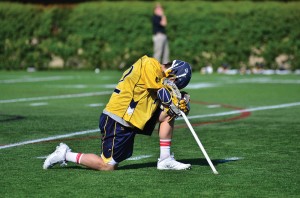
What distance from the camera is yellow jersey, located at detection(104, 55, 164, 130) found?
28.3ft

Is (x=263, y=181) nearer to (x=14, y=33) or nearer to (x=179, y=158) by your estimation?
(x=179, y=158)

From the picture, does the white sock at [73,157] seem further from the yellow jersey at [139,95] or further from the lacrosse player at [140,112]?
the yellow jersey at [139,95]

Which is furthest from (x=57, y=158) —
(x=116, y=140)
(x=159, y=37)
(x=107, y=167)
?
(x=159, y=37)

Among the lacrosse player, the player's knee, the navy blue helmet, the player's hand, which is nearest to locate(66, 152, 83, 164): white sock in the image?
the lacrosse player

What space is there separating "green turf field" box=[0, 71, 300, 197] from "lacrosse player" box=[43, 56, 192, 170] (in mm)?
155

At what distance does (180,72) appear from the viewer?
8688 millimetres

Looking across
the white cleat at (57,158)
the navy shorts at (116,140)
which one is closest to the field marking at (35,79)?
the white cleat at (57,158)

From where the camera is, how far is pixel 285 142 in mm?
11000

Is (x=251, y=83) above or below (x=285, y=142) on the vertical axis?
below

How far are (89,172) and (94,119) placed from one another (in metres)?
5.24

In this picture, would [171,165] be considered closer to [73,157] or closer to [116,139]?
[116,139]

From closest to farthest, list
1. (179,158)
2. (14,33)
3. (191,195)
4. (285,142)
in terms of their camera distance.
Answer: (191,195) → (179,158) → (285,142) → (14,33)

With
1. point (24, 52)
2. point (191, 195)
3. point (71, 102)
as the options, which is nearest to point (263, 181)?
point (191, 195)

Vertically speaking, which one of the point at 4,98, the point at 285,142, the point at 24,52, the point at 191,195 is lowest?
the point at 24,52
